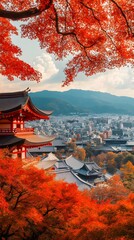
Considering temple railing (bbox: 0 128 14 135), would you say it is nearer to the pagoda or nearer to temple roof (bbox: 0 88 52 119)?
the pagoda

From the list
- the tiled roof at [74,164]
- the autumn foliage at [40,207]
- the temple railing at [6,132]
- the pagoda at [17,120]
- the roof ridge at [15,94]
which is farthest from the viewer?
the tiled roof at [74,164]

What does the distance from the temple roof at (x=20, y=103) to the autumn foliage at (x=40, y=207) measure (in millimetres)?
3179

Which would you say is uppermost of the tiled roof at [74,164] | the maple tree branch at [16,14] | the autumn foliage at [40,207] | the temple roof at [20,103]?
the maple tree branch at [16,14]

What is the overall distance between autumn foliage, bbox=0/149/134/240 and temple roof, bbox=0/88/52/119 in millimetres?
3179

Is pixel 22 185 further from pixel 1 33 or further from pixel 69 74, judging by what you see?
pixel 1 33

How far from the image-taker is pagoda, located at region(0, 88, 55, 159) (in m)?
11.7

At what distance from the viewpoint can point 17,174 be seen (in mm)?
9172

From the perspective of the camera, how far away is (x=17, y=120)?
12.8m

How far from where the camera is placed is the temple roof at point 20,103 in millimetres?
12498

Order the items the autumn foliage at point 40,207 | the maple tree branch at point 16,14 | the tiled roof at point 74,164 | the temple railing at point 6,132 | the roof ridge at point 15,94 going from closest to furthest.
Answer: the maple tree branch at point 16,14
the autumn foliage at point 40,207
the temple railing at point 6,132
the roof ridge at point 15,94
the tiled roof at point 74,164

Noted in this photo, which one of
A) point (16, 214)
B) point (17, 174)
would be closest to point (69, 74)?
point (17, 174)

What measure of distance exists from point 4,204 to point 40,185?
158cm

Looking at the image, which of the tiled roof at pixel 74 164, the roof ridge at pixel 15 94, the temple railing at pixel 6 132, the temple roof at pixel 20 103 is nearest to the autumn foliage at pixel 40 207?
the temple railing at pixel 6 132

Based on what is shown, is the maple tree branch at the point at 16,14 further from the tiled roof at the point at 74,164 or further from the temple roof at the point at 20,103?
the tiled roof at the point at 74,164
